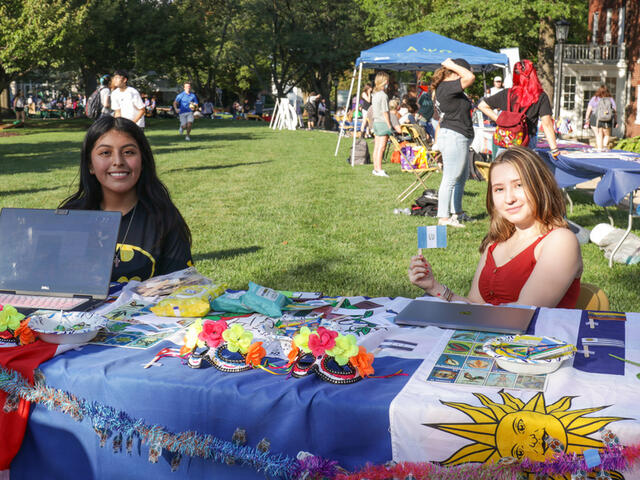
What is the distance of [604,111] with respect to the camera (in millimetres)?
19297

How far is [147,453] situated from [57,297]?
89 cm

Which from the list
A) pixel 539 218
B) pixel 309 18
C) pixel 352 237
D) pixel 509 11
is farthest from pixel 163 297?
pixel 309 18

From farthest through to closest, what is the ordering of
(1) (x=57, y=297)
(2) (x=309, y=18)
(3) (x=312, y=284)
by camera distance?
(2) (x=309, y=18), (3) (x=312, y=284), (1) (x=57, y=297)

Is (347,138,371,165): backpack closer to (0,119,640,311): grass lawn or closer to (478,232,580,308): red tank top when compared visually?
(0,119,640,311): grass lawn

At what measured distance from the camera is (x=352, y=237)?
7.62m

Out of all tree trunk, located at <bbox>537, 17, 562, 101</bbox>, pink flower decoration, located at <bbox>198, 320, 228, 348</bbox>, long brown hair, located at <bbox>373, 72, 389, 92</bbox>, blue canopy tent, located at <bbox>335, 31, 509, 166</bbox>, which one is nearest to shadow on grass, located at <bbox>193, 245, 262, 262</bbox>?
pink flower decoration, located at <bbox>198, 320, 228, 348</bbox>

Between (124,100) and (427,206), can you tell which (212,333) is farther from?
(124,100)

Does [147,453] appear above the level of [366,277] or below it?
above

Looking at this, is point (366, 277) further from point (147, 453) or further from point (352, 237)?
point (147, 453)

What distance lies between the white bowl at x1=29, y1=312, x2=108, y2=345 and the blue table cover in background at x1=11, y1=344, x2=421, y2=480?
0.15 feet

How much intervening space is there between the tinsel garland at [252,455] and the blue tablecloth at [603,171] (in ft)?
17.0

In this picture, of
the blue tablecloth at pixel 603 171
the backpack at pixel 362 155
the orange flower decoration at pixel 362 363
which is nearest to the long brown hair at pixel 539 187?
the orange flower decoration at pixel 362 363

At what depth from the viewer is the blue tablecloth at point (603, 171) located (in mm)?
6262

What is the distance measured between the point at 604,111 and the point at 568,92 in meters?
14.4
